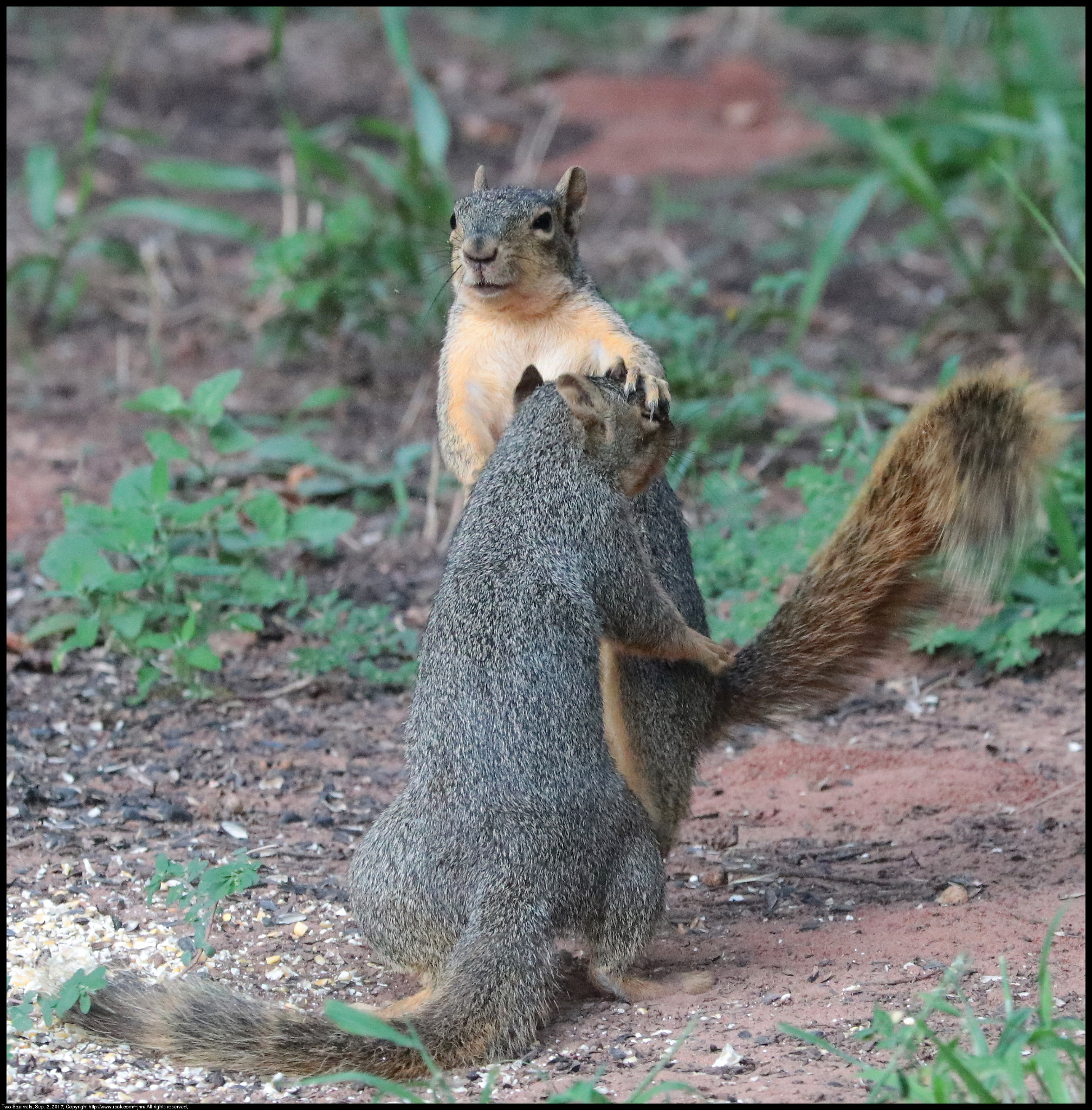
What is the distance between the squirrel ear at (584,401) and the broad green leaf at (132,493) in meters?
1.72

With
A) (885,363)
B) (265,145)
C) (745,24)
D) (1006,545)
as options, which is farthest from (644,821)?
(745,24)

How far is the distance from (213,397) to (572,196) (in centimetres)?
135

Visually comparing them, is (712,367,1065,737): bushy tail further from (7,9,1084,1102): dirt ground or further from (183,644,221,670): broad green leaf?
(183,644,221,670): broad green leaf

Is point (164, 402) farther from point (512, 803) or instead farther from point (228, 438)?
point (512, 803)

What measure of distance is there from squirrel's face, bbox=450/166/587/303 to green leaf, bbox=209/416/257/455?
1.14m

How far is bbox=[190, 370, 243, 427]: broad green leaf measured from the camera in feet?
15.6

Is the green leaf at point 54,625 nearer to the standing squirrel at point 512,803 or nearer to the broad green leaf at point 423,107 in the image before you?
the standing squirrel at point 512,803

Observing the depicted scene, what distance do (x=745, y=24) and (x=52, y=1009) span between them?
41.5ft

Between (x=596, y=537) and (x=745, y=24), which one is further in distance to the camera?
(x=745, y=24)

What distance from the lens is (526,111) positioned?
37.6ft

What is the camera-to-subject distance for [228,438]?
4.86 meters

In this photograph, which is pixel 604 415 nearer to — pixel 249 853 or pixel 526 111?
pixel 249 853

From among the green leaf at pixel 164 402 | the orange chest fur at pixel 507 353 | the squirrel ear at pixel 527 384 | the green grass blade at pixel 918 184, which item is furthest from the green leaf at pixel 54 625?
the green grass blade at pixel 918 184

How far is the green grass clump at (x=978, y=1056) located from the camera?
2.34 m
